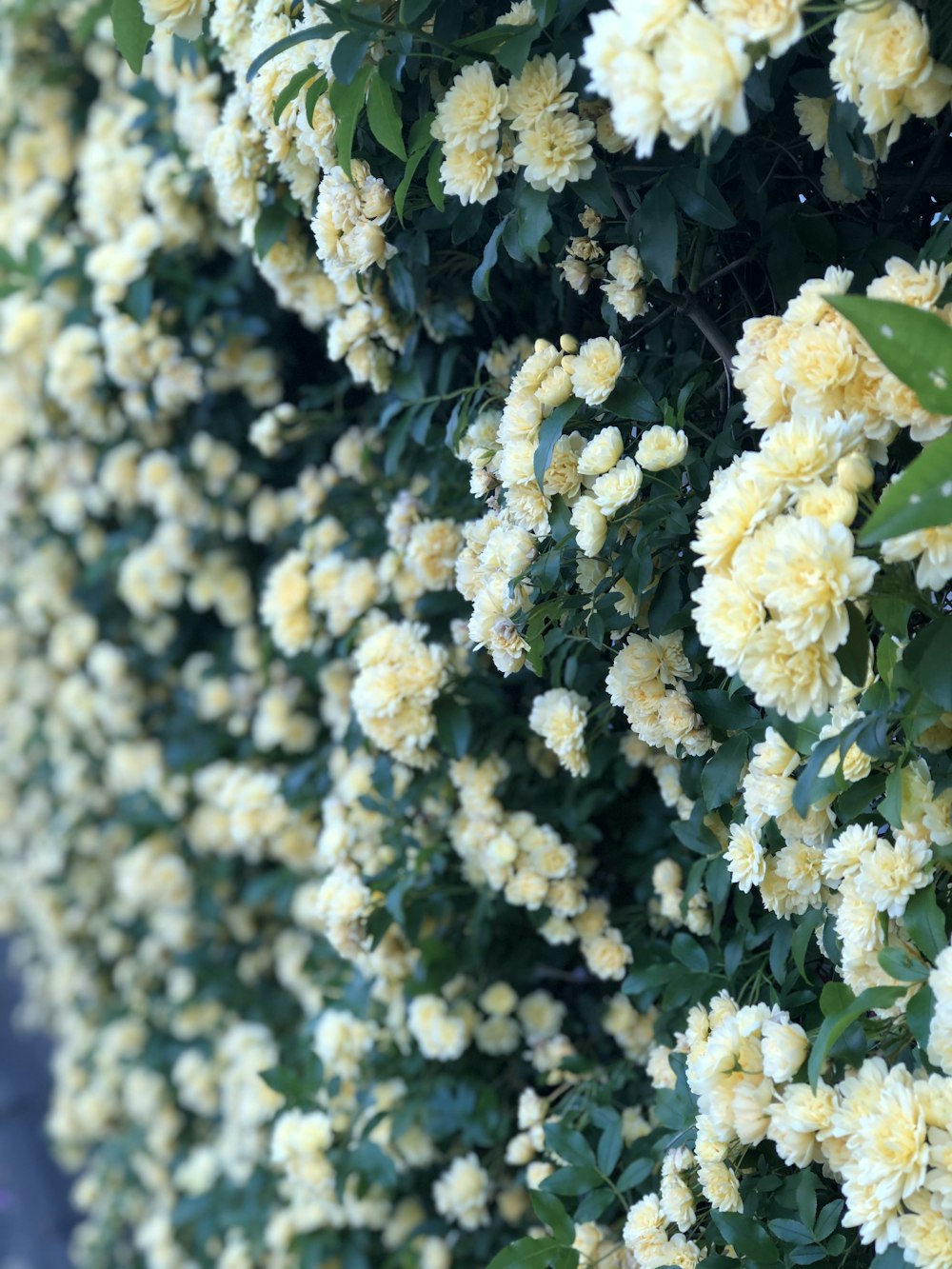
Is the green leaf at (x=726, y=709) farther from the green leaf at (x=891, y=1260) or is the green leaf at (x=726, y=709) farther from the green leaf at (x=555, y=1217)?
the green leaf at (x=555, y=1217)

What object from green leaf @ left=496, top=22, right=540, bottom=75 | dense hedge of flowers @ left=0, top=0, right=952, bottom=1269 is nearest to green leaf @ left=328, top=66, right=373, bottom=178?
dense hedge of flowers @ left=0, top=0, right=952, bottom=1269

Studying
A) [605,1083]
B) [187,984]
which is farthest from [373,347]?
[187,984]

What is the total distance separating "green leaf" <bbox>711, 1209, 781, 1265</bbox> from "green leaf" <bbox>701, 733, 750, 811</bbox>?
1.15 feet

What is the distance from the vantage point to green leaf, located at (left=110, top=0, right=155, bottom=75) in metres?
1.07

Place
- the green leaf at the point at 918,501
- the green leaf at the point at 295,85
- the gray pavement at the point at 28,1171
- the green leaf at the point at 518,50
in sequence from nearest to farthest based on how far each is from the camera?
1. the green leaf at the point at 918,501
2. the green leaf at the point at 518,50
3. the green leaf at the point at 295,85
4. the gray pavement at the point at 28,1171

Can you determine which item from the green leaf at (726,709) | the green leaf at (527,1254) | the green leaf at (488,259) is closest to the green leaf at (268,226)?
the green leaf at (488,259)

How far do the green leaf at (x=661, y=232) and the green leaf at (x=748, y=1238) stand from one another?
31.4 inches

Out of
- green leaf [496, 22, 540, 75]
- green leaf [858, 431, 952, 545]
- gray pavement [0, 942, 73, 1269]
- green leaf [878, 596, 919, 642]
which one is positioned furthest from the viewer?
gray pavement [0, 942, 73, 1269]

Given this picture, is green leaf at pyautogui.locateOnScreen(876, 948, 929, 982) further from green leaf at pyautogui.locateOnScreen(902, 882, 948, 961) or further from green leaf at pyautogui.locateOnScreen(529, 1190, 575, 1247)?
green leaf at pyautogui.locateOnScreen(529, 1190, 575, 1247)

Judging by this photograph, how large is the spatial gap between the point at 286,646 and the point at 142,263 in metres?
0.69

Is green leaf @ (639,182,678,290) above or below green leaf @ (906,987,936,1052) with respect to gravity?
above

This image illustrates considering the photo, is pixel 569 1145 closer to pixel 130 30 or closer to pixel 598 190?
pixel 598 190

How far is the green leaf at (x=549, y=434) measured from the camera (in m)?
0.99

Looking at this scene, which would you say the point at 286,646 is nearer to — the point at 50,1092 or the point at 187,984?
the point at 187,984
